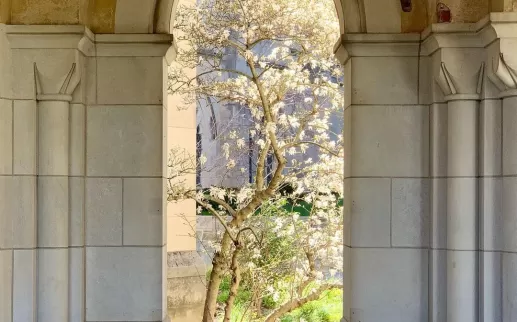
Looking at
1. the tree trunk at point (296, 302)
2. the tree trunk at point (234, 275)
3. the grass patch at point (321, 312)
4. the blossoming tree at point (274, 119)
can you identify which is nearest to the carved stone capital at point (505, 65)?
the blossoming tree at point (274, 119)

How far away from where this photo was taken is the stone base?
257 inches

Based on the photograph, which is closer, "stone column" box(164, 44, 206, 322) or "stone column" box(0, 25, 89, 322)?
"stone column" box(0, 25, 89, 322)

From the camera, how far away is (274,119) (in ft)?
16.8

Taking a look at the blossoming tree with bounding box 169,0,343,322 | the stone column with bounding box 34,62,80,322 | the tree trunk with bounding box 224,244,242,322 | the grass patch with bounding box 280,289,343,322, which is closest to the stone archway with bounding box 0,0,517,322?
the stone column with bounding box 34,62,80,322

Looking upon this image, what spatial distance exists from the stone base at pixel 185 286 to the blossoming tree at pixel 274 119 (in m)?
0.95

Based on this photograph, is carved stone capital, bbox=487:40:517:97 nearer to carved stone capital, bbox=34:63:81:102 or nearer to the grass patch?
carved stone capital, bbox=34:63:81:102

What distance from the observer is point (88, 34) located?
2852 millimetres

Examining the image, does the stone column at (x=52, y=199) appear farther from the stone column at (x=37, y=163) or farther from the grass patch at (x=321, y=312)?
the grass patch at (x=321, y=312)

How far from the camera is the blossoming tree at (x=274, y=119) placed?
503 cm

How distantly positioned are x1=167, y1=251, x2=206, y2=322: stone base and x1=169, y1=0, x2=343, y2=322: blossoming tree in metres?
0.95

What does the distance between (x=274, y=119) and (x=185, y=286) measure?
2.65m

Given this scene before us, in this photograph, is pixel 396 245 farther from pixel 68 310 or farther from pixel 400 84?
pixel 68 310

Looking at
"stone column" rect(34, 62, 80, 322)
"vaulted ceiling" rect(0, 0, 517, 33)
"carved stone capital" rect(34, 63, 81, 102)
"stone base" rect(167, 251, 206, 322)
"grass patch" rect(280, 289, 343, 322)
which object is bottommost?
"grass patch" rect(280, 289, 343, 322)

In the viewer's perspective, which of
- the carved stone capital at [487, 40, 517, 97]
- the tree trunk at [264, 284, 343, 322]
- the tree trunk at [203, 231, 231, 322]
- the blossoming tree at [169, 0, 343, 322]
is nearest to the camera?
the carved stone capital at [487, 40, 517, 97]
